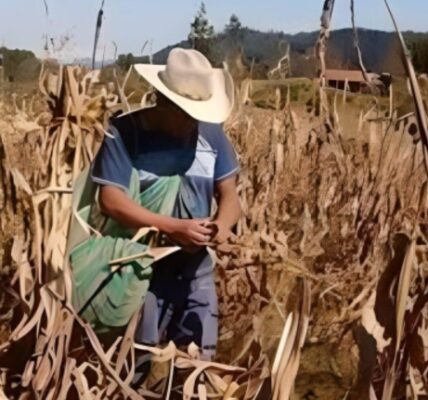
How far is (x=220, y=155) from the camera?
1706 millimetres

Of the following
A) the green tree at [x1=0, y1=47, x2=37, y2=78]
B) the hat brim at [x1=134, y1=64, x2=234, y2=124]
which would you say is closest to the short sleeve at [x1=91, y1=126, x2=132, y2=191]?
the hat brim at [x1=134, y1=64, x2=234, y2=124]

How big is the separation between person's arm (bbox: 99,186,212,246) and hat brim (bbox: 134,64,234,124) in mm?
160

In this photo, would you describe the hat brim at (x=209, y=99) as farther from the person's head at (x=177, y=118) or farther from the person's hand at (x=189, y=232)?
the person's hand at (x=189, y=232)

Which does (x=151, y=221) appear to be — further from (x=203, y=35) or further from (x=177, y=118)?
(x=203, y=35)

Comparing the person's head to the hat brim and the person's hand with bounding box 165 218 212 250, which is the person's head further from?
the person's hand with bounding box 165 218 212 250

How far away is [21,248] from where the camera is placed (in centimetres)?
144

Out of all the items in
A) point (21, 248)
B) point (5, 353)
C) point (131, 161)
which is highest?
point (131, 161)

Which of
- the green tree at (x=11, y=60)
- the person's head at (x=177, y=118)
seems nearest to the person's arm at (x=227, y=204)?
the person's head at (x=177, y=118)

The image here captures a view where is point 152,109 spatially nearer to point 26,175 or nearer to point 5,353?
point 5,353

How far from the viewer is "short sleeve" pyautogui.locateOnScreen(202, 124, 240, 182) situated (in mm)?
1704

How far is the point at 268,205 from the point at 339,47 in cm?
45

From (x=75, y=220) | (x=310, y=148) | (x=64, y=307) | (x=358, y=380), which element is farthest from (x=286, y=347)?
(x=310, y=148)

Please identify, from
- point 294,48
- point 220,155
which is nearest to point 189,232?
point 220,155

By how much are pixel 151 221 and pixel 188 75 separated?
26 centimetres
